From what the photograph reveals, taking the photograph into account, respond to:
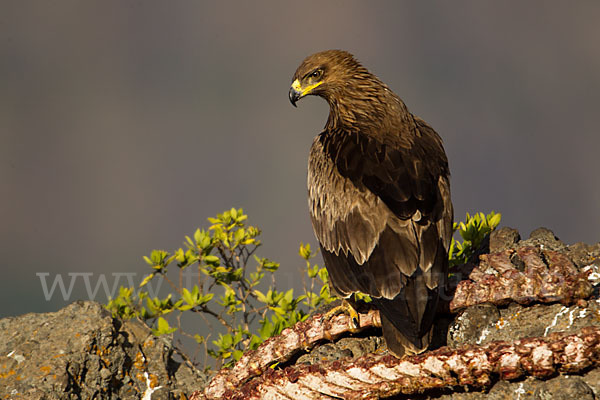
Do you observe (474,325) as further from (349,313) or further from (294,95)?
(294,95)

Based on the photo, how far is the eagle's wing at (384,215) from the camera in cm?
497

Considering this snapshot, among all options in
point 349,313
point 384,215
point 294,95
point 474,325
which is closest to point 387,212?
point 384,215

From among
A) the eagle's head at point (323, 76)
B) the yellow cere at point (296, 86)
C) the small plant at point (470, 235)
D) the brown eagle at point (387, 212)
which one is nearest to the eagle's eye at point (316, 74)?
the eagle's head at point (323, 76)

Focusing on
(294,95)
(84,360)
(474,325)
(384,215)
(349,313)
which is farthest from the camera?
(294,95)

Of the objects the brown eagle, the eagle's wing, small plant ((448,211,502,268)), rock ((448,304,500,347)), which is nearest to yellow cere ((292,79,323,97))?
the brown eagle

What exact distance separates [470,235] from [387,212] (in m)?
1.69

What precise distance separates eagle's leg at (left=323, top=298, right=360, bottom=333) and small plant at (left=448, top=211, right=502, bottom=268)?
1.43m

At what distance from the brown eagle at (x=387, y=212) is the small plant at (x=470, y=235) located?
857mm

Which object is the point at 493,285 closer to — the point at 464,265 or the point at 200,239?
the point at 464,265

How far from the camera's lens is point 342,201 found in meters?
5.58

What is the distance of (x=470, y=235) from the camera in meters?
6.55

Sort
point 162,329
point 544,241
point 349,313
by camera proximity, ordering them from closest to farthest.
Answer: point 349,313
point 544,241
point 162,329

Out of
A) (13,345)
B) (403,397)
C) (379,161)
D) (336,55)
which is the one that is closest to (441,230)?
(379,161)

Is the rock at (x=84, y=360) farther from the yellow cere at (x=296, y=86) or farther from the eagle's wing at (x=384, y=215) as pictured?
the yellow cere at (x=296, y=86)
